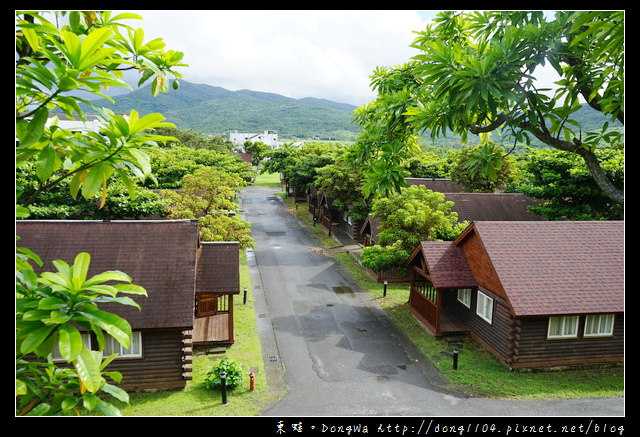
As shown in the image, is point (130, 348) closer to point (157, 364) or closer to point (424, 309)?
point (157, 364)

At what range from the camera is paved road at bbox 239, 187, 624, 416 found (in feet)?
39.8

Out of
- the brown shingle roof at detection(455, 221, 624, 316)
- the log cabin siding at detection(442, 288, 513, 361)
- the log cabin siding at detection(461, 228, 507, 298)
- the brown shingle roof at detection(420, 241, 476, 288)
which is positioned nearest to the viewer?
the brown shingle roof at detection(455, 221, 624, 316)

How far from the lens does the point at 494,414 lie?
11727 millimetres

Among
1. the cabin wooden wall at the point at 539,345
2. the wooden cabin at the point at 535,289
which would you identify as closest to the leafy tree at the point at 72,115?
the wooden cabin at the point at 535,289

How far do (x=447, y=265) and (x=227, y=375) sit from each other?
899cm

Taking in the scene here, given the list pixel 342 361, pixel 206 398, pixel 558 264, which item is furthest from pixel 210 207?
pixel 558 264

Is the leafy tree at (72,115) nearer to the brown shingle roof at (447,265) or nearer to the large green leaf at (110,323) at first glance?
the large green leaf at (110,323)

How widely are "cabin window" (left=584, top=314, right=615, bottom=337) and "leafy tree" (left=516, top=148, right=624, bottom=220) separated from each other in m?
8.64

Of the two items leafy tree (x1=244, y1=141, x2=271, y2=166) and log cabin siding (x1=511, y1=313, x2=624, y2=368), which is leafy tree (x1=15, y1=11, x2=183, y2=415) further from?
leafy tree (x1=244, y1=141, x2=271, y2=166)

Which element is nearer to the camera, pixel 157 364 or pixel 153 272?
pixel 157 364

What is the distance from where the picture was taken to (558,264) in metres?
15.4

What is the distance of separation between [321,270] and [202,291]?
1138 centimetres

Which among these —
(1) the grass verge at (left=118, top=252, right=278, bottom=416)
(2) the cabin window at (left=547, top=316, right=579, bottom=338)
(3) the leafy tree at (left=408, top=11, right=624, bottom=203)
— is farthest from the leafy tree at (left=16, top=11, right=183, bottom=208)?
(2) the cabin window at (left=547, top=316, right=579, bottom=338)

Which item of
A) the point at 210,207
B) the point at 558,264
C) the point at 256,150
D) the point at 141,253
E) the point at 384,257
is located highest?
the point at 256,150
